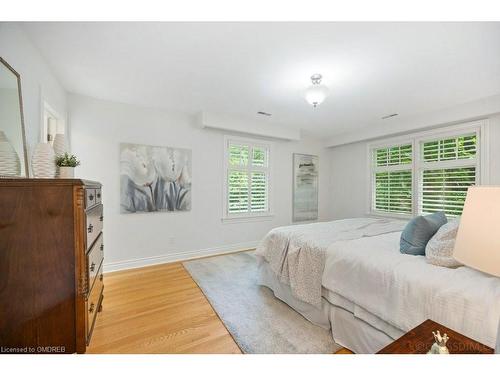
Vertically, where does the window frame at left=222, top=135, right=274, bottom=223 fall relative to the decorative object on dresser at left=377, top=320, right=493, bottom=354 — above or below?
above

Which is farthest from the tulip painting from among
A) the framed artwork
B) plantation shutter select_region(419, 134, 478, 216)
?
plantation shutter select_region(419, 134, 478, 216)

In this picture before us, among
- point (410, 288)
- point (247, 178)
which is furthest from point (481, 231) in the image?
point (247, 178)

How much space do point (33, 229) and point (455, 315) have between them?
2.30 m

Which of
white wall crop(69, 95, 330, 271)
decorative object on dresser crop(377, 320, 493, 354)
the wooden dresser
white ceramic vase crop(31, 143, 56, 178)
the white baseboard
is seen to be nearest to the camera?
decorative object on dresser crop(377, 320, 493, 354)

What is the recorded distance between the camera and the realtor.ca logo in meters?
1.23

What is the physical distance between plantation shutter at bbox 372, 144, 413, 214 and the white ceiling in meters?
1.04

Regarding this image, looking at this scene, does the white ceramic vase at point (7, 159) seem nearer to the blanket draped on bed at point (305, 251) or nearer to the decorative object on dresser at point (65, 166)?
the decorative object on dresser at point (65, 166)

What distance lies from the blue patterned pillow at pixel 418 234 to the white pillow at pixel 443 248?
0.07m

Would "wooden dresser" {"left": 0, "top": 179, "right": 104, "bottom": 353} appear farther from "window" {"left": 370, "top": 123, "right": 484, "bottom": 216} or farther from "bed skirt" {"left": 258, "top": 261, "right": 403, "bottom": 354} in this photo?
"window" {"left": 370, "top": 123, "right": 484, "bottom": 216}

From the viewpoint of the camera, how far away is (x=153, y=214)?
11.5 feet

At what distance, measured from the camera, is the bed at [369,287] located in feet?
3.72

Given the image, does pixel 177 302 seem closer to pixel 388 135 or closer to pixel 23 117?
pixel 23 117

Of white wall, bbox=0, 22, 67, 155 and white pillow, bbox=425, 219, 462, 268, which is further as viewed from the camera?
white wall, bbox=0, 22, 67, 155
